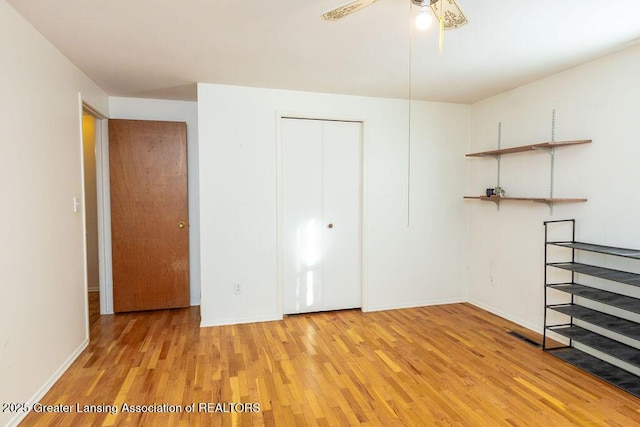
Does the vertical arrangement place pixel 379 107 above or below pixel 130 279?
above

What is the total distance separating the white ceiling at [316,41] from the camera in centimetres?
204

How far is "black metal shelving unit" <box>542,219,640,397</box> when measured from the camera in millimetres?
2443

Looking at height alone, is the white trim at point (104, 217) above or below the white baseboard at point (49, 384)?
above

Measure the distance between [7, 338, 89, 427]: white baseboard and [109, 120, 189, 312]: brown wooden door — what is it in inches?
39.2

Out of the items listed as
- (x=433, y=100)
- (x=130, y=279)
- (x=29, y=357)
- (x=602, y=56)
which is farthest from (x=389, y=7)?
(x=130, y=279)

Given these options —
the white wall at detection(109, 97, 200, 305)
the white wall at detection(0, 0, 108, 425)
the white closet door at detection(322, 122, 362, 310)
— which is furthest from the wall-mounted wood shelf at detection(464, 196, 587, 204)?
the white wall at detection(0, 0, 108, 425)

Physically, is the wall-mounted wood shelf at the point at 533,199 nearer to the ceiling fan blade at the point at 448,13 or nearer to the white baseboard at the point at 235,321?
the ceiling fan blade at the point at 448,13

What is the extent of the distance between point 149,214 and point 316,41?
2727mm

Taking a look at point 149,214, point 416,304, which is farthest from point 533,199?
point 149,214

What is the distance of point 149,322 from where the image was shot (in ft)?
12.1

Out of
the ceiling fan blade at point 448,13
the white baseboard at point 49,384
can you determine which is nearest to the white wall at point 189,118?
the white baseboard at point 49,384

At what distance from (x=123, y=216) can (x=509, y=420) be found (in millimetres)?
3982

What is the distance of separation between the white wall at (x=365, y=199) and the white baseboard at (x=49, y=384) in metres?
1.05

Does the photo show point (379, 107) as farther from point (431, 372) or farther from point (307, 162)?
point (431, 372)
